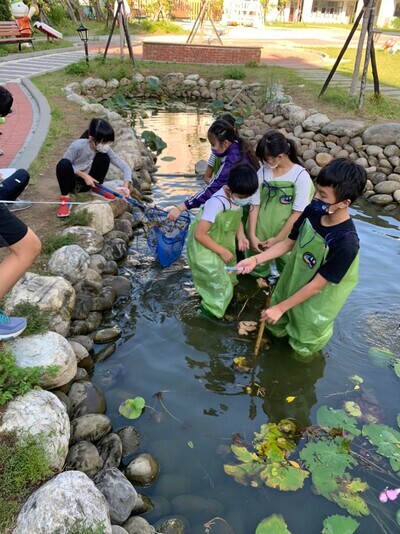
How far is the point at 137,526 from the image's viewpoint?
2.29m

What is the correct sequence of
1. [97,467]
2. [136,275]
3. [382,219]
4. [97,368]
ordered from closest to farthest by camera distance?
1. [97,467]
2. [97,368]
3. [136,275]
4. [382,219]

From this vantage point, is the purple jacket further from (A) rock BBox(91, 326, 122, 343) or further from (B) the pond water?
(A) rock BBox(91, 326, 122, 343)

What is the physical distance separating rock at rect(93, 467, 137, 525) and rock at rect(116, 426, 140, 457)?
29 cm

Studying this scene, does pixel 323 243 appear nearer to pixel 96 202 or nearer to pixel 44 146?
pixel 96 202

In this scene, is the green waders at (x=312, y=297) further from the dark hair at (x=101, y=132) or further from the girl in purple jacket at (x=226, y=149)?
the dark hair at (x=101, y=132)

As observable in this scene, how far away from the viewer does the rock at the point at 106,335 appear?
3.61 metres

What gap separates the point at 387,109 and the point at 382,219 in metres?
3.63

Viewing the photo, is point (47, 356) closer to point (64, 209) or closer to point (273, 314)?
point (273, 314)

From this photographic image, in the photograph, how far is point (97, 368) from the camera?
3.37 metres

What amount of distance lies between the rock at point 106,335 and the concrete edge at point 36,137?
292 cm

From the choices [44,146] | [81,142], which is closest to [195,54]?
[44,146]

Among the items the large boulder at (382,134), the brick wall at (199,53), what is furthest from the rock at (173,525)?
the brick wall at (199,53)

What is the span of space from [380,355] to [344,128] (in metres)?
5.33

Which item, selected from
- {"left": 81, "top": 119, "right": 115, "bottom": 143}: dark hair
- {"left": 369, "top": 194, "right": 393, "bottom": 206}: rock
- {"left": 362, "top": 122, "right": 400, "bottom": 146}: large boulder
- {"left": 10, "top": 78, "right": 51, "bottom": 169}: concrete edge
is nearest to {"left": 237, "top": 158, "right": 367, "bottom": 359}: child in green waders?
{"left": 81, "top": 119, "right": 115, "bottom": 143}: dark hair
